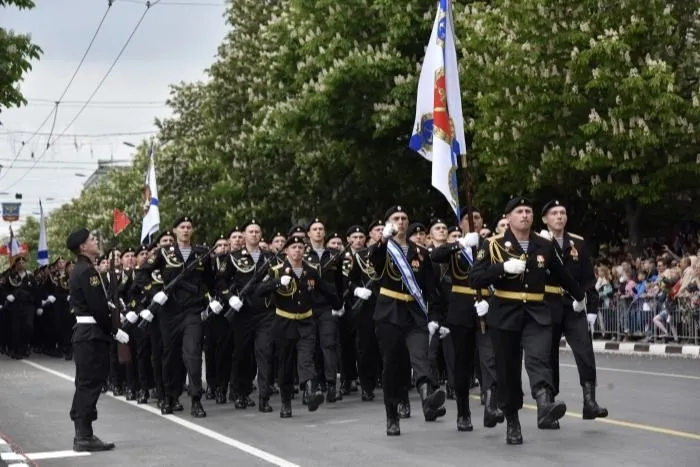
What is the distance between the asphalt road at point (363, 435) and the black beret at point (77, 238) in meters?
1.73

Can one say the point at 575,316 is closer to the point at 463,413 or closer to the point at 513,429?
the point at 463,413

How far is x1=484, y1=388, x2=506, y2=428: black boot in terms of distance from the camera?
12.4 meters

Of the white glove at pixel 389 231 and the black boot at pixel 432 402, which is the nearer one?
the white glove at pixel 389 231

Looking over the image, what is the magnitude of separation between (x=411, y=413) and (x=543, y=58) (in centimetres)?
1567

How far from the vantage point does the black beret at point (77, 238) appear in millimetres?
12219

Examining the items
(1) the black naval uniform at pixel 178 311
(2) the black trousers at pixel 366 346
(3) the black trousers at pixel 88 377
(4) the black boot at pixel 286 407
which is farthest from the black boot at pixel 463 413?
(1) the black naval uniform at pixel 178 311

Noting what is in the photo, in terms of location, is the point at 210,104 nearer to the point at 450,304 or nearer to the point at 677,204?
the point at 677,204

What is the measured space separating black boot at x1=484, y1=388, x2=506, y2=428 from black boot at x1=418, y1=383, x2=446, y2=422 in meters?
0.40

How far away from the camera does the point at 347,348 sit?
1745cm

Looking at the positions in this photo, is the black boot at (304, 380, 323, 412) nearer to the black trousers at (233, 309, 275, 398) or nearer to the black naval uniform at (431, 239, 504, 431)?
the black trousers at (233, 309, 275, 398)

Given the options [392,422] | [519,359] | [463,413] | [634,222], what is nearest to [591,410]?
[519,359]

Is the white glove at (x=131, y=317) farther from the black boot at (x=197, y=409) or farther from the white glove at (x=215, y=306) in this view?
the black boot at (x=197, y=409)

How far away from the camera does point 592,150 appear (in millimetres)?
27531

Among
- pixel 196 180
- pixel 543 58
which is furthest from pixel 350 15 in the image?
pixel 196 180
